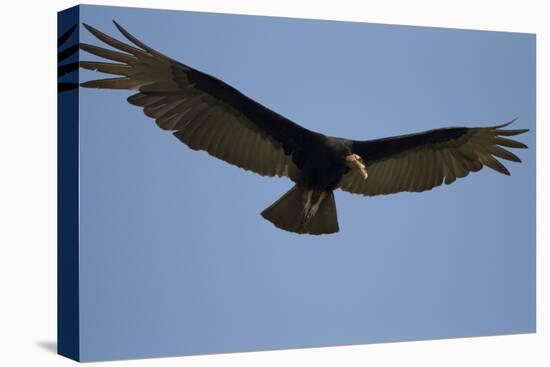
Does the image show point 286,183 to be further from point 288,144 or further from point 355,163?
point 355,163

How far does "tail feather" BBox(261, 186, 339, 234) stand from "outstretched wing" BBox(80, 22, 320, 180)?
15 cm

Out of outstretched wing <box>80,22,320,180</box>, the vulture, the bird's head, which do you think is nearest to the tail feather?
the vulture

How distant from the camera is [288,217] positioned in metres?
7.31

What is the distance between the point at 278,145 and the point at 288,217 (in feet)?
1.51

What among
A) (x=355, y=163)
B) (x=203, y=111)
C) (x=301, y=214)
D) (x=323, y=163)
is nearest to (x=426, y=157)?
(x=355, y=163)

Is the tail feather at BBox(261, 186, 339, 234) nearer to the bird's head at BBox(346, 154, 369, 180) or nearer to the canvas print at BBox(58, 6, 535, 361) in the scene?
the canvas print at BBox(58, 6, 535, 361)

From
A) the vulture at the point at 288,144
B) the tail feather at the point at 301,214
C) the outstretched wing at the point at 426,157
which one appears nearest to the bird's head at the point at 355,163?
the vulture at the point at 288,144

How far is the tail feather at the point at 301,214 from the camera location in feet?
23.9

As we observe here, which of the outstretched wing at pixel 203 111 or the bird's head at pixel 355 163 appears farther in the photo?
the bird's head at pixel 355 163

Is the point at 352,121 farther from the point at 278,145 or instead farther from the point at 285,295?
the point at 285,295

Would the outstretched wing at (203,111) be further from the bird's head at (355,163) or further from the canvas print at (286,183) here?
the bird's head at (355,163)

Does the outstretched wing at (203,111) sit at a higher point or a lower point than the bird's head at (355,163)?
higher

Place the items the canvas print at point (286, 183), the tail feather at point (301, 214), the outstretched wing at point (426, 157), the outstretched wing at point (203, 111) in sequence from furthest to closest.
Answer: the outstretched wing at point (426, 157) → the tail feather at point (301, 214) → the canvas print at point (286, 183) → the outstretched wing at point (203, 111)

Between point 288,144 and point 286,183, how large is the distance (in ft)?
0.82
